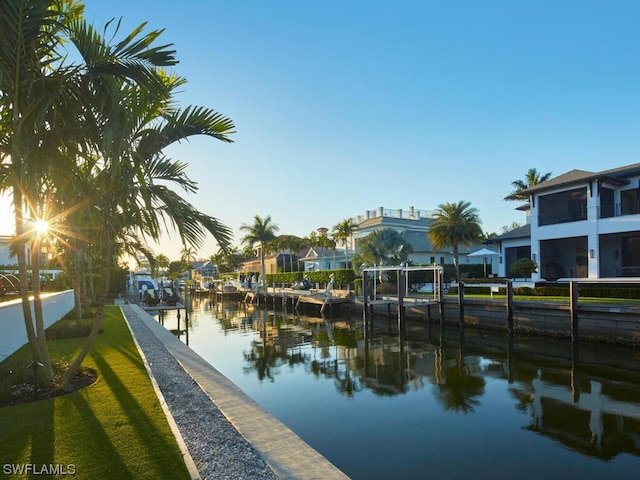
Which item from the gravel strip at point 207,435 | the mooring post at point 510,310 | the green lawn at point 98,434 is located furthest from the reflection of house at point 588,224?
the green lawn at point 98,434

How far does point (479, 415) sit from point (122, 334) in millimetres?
11269

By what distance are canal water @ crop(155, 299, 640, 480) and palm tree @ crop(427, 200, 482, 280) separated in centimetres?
1437

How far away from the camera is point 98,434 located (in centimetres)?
518

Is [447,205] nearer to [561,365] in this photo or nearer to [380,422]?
[561,365]

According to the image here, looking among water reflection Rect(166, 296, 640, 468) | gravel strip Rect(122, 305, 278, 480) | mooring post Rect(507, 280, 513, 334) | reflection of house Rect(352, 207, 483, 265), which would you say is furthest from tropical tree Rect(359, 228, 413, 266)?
gravel strip Rect(122, 305, 278, 480)

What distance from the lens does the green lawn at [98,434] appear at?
14.4 ft

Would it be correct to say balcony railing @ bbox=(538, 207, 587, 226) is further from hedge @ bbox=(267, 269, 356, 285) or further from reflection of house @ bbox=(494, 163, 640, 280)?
hedge @ bbox=(267, 269, 356, 285)

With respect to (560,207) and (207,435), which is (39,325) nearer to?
(207,435)

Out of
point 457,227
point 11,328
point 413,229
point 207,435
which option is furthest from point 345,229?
point 207,435

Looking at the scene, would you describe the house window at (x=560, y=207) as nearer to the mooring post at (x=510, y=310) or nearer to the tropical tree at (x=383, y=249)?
the tropical tree at (x=383, y=249)

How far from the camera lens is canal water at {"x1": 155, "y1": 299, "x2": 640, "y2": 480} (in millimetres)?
6898

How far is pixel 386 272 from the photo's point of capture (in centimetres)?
3288
